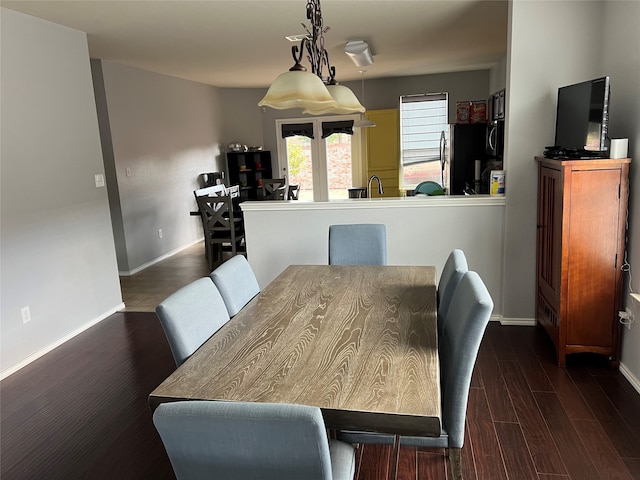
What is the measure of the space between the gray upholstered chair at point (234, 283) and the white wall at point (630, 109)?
223cm

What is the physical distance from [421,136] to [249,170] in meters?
3.15

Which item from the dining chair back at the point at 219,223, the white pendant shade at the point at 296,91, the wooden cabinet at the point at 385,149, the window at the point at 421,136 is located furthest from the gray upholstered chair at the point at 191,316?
the window at the point at 421,136

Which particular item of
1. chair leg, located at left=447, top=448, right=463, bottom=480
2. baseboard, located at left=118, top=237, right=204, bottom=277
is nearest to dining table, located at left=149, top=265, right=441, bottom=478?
chair leg, located at left=447, top=448, right=463, bottom=480

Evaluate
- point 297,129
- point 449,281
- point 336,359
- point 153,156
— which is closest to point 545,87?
point 449,281

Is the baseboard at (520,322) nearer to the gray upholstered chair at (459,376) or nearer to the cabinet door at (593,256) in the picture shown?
the cabinet door at (593,256)

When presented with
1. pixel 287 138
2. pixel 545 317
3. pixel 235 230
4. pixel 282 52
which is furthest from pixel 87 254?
pixel 287 138

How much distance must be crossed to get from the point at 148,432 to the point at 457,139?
5.16m

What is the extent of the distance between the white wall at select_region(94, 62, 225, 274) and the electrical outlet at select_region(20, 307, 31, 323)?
2.31 metres

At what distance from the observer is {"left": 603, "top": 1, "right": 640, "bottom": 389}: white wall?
8.67 ft

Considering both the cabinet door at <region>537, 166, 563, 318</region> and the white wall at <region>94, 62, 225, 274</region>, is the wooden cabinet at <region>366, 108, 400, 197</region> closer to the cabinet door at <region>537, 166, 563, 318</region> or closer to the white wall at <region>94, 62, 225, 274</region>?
the white wall at <region>94, 62, 225, 274</region>

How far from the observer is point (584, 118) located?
277cm

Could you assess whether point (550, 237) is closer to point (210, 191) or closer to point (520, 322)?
point (520, 322)

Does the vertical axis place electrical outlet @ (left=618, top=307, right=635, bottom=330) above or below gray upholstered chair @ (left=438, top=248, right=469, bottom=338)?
below

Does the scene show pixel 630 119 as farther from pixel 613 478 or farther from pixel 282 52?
pixel 282 52
